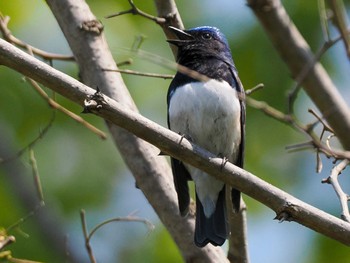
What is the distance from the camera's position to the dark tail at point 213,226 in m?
3.80

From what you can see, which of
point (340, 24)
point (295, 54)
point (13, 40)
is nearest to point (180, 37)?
point (13, 40)

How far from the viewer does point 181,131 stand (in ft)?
14.5

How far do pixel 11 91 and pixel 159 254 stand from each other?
1.49 metres

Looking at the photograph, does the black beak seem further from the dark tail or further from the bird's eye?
the dark tail

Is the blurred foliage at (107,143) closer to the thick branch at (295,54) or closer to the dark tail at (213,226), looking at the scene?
the dark tail at (213,226)

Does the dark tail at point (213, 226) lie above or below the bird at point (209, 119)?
below

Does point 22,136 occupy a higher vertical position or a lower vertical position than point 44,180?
higher

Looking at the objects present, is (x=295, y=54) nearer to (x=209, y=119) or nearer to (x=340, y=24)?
(x=340, y=24)

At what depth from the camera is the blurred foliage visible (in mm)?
5164

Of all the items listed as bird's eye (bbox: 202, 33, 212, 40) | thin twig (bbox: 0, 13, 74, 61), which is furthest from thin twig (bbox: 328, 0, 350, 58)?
bird's eye (bbox: 202, 33, 212, 40)

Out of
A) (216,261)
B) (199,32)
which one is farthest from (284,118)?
(199,32)

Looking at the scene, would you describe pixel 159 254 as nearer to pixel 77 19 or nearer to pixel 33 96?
pixel 33 96

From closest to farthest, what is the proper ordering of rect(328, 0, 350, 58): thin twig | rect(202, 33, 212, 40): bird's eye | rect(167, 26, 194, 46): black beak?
1. rect(328, 0, 350, 58): thin twig
2. rect(167, 26, 194, 46): black beak
3. rect(202, 33, 212, 40): bird's eye

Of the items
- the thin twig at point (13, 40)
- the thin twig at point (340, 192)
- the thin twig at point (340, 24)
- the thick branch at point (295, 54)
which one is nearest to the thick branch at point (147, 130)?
the thin twig at point (340, 192)
